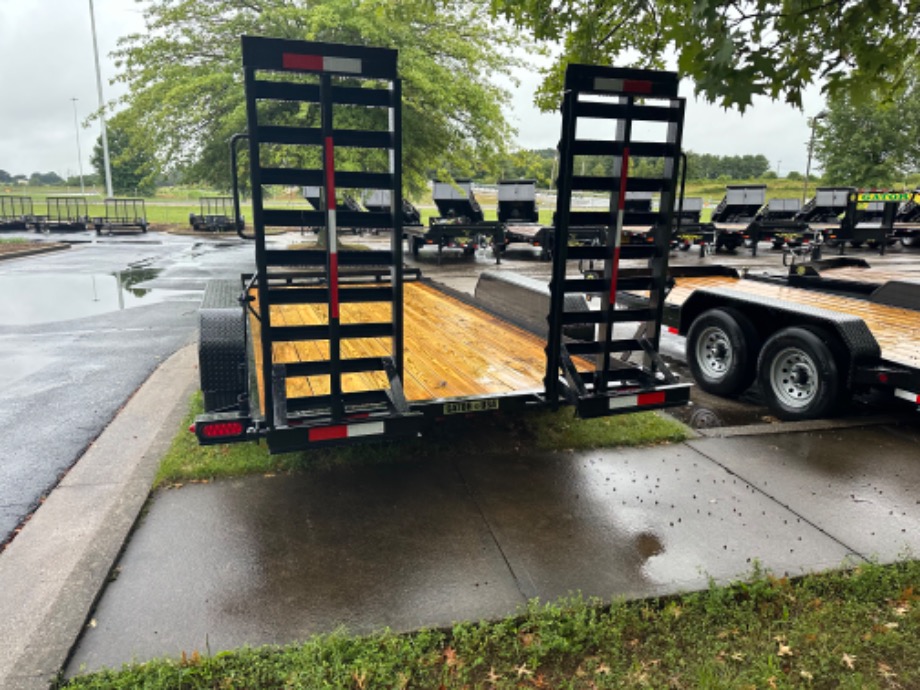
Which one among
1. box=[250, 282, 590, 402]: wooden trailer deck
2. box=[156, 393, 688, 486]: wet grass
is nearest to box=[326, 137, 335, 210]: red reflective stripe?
box=[250, 282, 590, 402]: wooden trailer deck

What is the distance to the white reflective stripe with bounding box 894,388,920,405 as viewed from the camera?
5188 mm

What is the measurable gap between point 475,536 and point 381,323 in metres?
1.49

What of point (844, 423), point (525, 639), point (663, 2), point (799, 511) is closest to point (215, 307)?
point (525, 639)

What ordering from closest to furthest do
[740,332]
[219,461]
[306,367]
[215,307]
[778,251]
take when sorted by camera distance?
1. [306,367]
2. [219,461]
3. [215,307]
4. [740,332]
5. [778,251]

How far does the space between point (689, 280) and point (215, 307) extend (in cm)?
656

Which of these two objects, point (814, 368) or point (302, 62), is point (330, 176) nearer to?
point (302, 62)

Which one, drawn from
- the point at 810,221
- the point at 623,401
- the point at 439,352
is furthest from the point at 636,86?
the point at 810,221

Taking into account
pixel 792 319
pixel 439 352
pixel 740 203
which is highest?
pixel 740 203

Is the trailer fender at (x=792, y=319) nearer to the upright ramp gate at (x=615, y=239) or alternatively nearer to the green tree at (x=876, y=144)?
the upright ramp gate at (x=615, y=239)

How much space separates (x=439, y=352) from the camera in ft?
18.6

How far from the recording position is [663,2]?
4.62m

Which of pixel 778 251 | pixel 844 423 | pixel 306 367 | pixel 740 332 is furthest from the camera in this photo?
pixel 778 251

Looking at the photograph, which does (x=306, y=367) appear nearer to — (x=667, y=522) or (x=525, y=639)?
(x=525, y=639)

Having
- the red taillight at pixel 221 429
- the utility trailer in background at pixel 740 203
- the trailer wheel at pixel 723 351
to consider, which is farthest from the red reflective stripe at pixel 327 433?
the utility trailer in background at pixel 740 203
